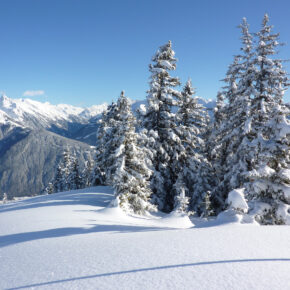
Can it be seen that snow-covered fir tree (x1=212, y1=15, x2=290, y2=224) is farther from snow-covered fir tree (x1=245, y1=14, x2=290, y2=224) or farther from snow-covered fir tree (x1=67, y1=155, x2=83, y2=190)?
snow-covered fir tree (x1=67, y1=155, x2=83, y2=190)

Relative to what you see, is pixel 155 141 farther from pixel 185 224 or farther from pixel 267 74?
pixel 267 74

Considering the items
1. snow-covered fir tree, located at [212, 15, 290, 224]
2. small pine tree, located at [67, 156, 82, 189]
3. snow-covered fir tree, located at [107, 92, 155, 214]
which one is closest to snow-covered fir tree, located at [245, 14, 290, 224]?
snow-covered fir tree, located at [212, 15, 290, 224]

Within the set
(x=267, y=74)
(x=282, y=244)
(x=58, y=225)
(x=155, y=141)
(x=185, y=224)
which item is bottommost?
(x=185, y=224)

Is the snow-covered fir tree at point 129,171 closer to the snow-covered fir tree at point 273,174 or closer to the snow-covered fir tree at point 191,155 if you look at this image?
the snow-covered fir tree at point 191,155

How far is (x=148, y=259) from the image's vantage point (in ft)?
15.8

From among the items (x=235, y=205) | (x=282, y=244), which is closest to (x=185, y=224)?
(x=235, y=205)

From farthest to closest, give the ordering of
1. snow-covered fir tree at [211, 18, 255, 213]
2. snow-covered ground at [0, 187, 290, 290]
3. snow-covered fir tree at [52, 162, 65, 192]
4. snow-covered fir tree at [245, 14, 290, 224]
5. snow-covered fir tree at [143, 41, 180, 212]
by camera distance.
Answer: snow-covered fir tree at [52, 162, 65, 192] → snow-covered fir tree at [143, 41, 180, 212] → snow-covered fir tree at [211, 18, 255, 213] → snow-covered fir tree at [245, 14, 290, 224] → snow-covered ground at [0, 187, 290, 290]

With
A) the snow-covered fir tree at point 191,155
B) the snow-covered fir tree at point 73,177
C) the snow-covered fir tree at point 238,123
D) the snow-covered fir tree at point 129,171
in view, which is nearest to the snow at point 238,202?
the snow-covered fir tree at point 238,123

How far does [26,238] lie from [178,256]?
512cm

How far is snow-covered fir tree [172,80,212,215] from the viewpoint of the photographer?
19.9 meters

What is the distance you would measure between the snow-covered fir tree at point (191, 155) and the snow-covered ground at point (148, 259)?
12.2 m

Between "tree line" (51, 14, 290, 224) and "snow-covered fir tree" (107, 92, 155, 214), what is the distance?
7 cm

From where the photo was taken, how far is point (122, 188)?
50.5 ft

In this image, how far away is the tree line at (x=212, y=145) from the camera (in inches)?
442
